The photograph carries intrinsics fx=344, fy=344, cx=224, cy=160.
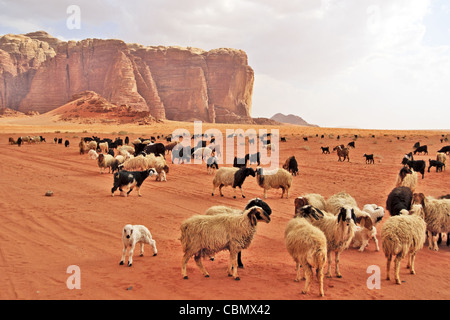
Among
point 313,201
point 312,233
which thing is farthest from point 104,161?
point 312,233

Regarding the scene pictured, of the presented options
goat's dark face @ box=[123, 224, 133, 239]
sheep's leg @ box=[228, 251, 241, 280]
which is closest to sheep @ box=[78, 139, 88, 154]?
goat's dark face @ box=[123, 224, 133, 239]

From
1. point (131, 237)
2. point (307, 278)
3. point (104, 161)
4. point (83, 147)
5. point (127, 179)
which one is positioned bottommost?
point (307, 278)

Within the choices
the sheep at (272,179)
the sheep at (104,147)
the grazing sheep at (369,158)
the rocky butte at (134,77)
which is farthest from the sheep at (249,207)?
the rocky butte at (134,77)

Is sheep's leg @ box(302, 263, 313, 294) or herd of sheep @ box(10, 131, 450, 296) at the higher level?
herd of sheep @ box(10, 131, 450, 296)

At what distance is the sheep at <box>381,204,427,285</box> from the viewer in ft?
22.9

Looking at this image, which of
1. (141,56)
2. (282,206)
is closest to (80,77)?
(141,56)

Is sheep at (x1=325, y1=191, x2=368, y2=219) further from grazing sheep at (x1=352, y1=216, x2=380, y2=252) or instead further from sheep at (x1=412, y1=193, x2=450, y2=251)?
sheep at (x1=412, y1=193, x2=450, y2=251)

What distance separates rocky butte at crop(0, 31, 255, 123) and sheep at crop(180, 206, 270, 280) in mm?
103898

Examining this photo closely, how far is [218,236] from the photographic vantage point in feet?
23.2

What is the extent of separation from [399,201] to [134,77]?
113 meters

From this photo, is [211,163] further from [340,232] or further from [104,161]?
[340,232]

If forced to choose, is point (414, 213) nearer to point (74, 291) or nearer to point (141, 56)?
point (74, 291)

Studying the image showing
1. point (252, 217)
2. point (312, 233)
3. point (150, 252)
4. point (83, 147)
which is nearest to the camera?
point (312, 233)

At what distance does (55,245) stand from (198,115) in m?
113
